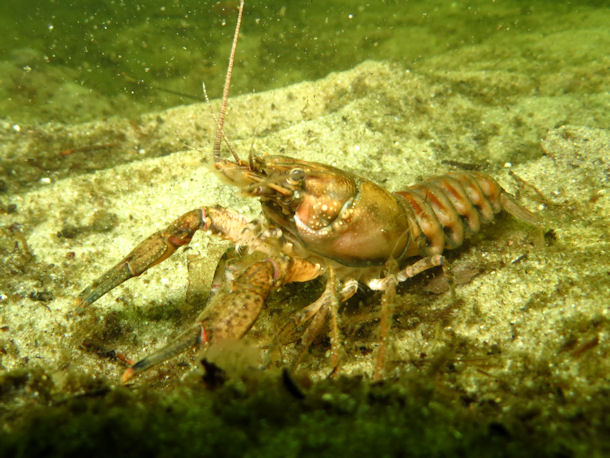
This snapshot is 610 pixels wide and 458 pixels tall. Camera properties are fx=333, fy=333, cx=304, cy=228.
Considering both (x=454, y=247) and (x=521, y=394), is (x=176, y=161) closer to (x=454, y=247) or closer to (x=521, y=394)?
(x=454, y=247)

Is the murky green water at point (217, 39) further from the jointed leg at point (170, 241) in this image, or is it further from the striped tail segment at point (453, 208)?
the jointed leg at point (170, 241)

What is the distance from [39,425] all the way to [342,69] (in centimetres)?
659

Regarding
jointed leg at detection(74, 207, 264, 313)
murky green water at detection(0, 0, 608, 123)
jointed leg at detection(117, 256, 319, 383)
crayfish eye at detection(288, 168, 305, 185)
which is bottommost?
jointed leg at detection(117, 256, 319, 383)

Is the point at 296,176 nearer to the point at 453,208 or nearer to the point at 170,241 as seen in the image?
the point at 170,241

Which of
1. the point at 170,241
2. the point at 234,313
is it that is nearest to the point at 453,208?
the point at 234,313

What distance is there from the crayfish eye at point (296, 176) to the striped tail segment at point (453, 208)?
1.21m

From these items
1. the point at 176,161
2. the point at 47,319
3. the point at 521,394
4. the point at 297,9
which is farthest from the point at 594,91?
the point at 47,319

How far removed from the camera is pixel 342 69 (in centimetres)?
638

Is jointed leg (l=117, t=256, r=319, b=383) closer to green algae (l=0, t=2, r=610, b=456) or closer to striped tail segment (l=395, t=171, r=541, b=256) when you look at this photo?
green algae (l=0, t=2, r=610, b=456)

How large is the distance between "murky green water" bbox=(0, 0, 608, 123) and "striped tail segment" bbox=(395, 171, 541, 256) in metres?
3.19

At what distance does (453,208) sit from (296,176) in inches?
70.7

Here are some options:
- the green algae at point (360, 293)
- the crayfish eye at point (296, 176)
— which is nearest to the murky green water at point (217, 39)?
the green algae at point (360, 293)

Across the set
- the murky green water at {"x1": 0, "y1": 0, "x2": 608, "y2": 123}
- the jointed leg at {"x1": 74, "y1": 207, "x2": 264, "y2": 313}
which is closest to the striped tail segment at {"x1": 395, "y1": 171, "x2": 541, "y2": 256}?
the jointed leg at {"x1": 74, "y1": 207, "x2": 264, "y2": 313}

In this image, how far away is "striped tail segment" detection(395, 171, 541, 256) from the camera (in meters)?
3.37
